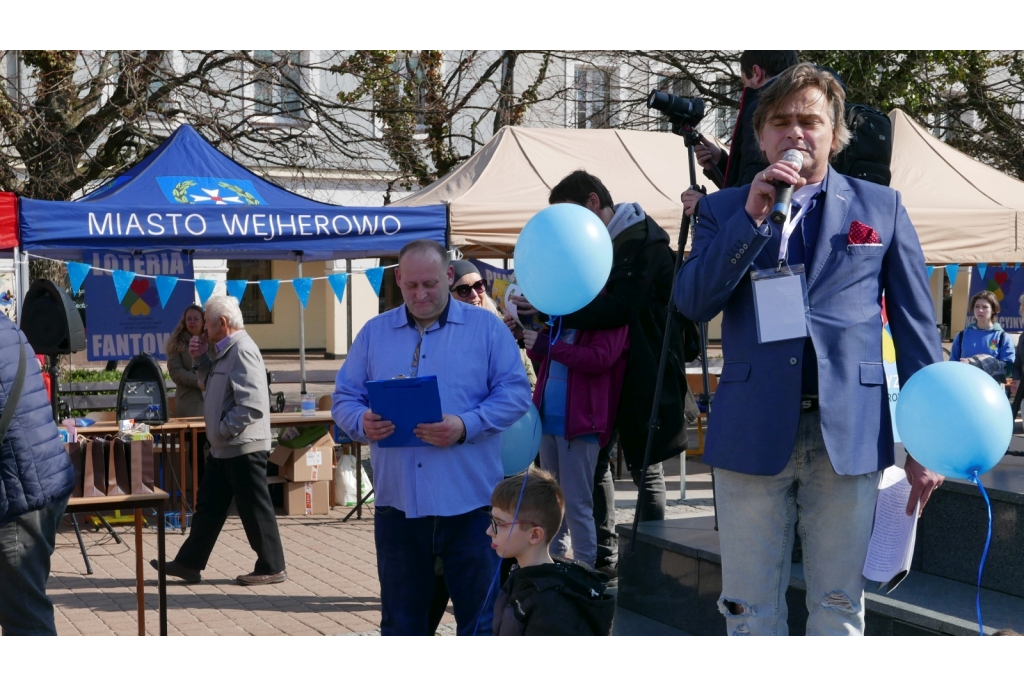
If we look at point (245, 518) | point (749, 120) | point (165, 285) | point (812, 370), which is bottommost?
point (245, 518)

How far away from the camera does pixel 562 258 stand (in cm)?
334

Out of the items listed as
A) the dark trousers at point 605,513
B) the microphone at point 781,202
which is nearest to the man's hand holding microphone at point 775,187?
the microphone at point 781,202

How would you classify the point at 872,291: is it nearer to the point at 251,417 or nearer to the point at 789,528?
the point at 789,528

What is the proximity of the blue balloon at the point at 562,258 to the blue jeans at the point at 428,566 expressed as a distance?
87cm

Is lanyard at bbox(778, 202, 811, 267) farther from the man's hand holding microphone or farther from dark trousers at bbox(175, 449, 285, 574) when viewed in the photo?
dark trousers at bbox(175, 449, 285, 574)

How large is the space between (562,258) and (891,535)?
1300 millimetres

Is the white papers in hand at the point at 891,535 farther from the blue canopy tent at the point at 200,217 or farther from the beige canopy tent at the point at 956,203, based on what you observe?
the beige canopy tent at the point at 956,203

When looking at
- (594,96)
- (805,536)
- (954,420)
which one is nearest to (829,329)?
(954,420)

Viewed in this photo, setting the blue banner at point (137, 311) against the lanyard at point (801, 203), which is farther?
the blue banner at point (137, 311)

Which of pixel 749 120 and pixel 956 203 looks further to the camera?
pixel 956 203

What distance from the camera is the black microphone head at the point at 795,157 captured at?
2.50 metres

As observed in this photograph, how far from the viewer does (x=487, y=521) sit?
12.4 ft

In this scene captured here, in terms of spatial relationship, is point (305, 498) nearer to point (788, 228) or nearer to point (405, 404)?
point (405, 404)

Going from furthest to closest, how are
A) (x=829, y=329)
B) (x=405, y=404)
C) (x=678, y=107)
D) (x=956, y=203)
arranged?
1. (x=956, y=203)
2. (x=678, y=107)
3. (x=405, y=404)
4. (x=829, y=329)
